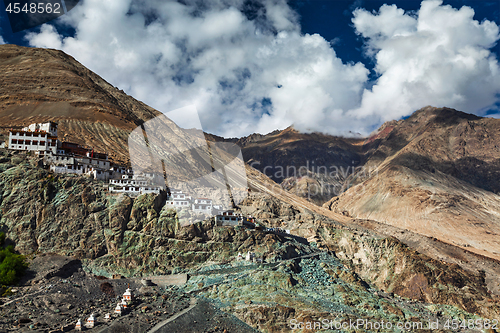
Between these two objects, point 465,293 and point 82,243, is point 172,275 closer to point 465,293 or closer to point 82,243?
point 82,243

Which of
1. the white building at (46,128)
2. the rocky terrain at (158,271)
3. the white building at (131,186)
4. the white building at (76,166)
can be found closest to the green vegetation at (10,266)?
the rocky terrain at (158,271)

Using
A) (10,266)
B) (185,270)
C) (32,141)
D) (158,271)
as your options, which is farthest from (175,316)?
(32,141)

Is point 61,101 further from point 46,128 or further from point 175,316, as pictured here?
point 175,316

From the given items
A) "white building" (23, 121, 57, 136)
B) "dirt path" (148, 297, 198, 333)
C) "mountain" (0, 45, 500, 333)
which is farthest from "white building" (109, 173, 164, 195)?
"dirt path" (148, 297, 198, 333)

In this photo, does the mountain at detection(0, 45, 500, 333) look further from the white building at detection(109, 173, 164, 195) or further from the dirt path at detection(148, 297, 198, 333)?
the white building at detection(109, 173, 164, 195)

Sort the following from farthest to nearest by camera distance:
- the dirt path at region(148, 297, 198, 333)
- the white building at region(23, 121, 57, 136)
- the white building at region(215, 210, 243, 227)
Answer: the white building at region(23, 121, 57, 136) < the white building at region(215, 210, 243, 227) < the dirt path at region(148, 297, 198, 333)
